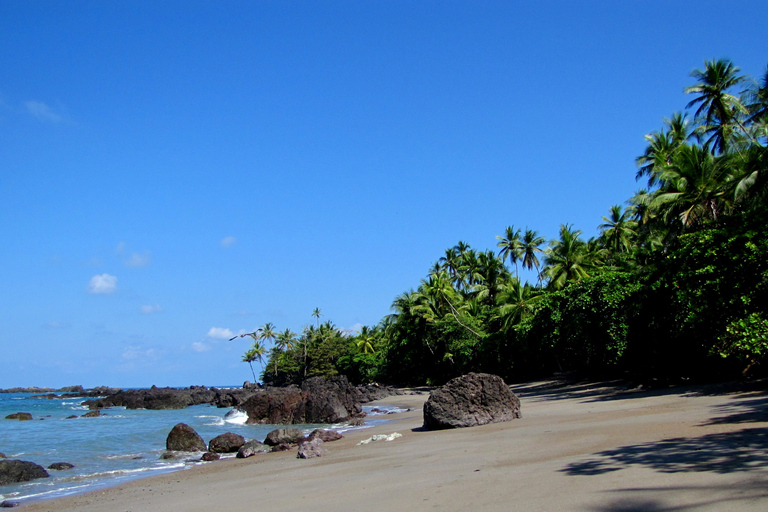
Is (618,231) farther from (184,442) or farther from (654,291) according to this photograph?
(184,442)

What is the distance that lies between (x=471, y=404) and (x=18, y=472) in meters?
10.2

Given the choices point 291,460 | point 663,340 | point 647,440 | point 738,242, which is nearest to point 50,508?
point 291,460

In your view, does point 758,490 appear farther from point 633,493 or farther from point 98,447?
point 98,447

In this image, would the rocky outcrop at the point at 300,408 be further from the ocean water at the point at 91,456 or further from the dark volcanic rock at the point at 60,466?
the dark volcanic rock at the point at 60,466

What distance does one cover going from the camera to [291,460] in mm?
11117

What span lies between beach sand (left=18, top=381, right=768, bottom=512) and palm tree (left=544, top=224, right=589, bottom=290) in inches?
888

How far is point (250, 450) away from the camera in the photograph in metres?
13.4

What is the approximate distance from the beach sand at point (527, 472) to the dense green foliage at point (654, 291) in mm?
2739

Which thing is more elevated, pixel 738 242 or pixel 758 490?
pixel 738 242

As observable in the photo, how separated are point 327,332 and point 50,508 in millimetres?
69079

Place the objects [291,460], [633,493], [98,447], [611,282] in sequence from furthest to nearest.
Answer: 1. [611,282]
2. [98,447]
3. [291,460]
4. [633,493]

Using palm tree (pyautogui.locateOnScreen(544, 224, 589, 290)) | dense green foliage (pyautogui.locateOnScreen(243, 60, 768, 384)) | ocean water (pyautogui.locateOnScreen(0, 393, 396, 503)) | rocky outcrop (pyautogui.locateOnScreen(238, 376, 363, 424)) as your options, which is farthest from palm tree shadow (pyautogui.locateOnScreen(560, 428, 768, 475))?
palm tree (pyautogui.locateOnScreen(544, 224, 589, 290))

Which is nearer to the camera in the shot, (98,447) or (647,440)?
(647,440)

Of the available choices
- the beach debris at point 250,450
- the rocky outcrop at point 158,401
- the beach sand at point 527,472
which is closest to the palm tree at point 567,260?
the beach sand at point 527,472
